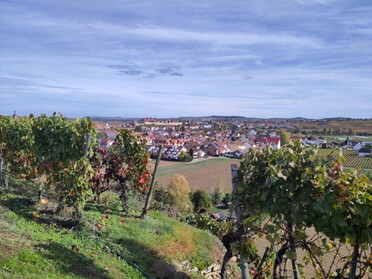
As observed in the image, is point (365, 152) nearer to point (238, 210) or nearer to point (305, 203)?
point (238, 210)

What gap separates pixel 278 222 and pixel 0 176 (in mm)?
9287

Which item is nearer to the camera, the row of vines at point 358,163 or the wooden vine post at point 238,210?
the wooden vine post at point 238,210

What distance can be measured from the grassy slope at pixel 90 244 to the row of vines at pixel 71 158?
2.10 feet

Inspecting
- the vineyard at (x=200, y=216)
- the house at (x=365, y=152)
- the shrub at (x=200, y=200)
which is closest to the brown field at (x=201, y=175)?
the shrub at (x=200, y=200)

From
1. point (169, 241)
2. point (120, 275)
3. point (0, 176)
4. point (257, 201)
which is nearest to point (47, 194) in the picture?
point (0, 176)

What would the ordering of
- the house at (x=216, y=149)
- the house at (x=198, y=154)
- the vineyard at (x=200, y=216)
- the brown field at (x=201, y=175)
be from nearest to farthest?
1. the vineyard at (x=200, y=216)
2. the brown field at (x=201, y=175)
3. the house at (x=198, y=154)
4. the house at (x=216, y=149)

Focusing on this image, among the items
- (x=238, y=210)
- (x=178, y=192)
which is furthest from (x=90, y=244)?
(x=178, y=192)

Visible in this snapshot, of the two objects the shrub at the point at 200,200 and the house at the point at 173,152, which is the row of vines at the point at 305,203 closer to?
the shrub at the point at 200,200

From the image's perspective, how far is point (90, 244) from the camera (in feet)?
21.2

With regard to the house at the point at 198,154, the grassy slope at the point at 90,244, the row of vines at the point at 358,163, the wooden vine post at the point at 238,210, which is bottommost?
the house at the point at 198,154

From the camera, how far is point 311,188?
151 inches

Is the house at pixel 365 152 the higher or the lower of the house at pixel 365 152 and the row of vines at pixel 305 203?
the lower

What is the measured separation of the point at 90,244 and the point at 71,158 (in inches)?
107

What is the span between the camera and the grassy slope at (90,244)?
489 cm
